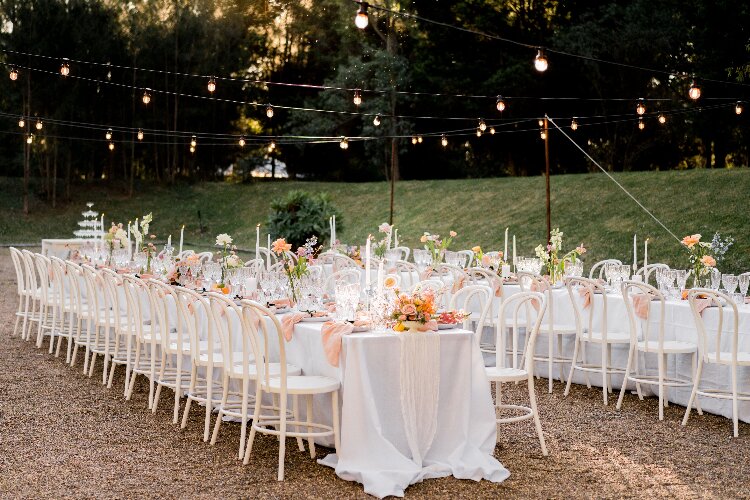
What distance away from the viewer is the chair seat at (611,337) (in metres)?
6.81

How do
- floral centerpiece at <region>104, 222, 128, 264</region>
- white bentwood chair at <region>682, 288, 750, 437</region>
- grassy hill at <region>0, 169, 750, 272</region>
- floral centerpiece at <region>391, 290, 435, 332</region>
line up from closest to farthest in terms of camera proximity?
floral centerpiece at <region>391, 290, 435, 332</region> → white bentwood chair at <region>682, 288, 750, 437</region> → floral centerpiece at <region>104, 222, 128, 264</region> → grassy hill at <region>0, 169, 750, 272</region>

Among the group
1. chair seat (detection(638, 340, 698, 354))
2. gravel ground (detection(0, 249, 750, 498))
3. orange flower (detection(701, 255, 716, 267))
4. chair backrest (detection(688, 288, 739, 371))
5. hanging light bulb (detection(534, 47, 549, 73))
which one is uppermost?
hanging light bulb (detection(534, 47, 549, 73))

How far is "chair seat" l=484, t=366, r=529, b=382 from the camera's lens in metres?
5.02

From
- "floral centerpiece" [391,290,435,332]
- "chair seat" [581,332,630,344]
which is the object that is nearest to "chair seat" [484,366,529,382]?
"floral centerpiece" [391,290,435,332]

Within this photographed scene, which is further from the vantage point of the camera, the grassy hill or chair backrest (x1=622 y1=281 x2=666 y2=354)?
the grassy hill

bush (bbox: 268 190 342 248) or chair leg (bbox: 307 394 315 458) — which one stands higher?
bush (bbox: 268 190 342 248)

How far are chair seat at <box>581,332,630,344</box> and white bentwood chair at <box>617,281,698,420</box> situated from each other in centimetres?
10

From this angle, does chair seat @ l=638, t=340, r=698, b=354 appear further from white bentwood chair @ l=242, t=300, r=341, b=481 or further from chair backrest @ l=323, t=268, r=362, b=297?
chair backrest @ l=323, t=268, r=362, b=297

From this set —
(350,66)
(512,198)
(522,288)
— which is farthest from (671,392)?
(350,66)

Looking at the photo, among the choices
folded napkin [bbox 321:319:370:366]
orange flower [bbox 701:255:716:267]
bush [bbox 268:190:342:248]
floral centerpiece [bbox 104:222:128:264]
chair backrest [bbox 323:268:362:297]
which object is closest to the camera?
folded napkin [bbox 321:319:370:366]

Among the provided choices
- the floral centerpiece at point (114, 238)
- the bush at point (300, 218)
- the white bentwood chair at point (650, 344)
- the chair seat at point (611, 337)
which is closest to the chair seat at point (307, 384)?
the white bentwood chair at point (650, 344)

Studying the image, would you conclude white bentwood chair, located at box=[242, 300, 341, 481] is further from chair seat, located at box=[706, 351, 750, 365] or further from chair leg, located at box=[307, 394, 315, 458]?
chair seat, located at box=[706, 351, 750, 365]

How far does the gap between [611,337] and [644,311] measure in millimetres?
349

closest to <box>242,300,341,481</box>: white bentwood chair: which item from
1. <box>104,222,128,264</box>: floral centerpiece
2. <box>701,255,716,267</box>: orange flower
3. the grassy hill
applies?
<box>701,255,716,267</box>: orange flower
